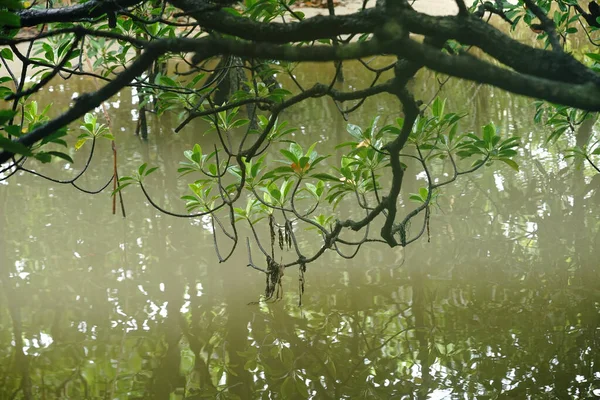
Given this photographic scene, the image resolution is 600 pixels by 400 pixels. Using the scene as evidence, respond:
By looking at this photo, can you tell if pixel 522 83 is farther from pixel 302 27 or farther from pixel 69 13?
pixel 69 13

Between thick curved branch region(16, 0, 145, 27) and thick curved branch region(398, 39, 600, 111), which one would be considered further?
thick curved branch region(16, 0, 145, 27)

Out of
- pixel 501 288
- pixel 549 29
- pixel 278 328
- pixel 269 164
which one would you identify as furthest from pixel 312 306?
pixel 269 164

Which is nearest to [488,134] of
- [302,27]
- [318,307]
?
[318,307]

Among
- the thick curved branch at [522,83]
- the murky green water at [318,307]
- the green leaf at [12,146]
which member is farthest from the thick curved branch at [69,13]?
the murky green water at [318,307]

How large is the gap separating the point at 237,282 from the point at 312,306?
422 mm

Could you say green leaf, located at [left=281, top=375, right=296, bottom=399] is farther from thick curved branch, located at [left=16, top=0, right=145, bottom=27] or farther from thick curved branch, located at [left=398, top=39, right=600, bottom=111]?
thick curved branch, located at [left=398, top=39, right=600, bottom=111]

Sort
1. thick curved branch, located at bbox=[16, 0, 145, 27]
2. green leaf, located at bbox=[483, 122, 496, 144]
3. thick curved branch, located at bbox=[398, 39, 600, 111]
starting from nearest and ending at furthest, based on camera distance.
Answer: thick curved branch, located at bbox=[398, 39, 600, 111] < thick curved branch, located at bbox=[16, 0, 145, 27] < green leaf, located at bbox=[483, 122, 496, 144]

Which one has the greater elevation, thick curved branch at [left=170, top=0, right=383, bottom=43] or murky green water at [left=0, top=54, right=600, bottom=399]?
thick curved branch at [left=170, top=0, right=383, bottom=43]

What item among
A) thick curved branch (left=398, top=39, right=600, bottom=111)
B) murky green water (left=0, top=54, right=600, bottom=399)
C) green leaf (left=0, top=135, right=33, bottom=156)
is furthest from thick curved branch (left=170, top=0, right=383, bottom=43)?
murky green water (left=0, top=54, right=600, bottom=399)

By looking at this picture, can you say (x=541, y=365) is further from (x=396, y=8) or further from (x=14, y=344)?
(x=14, y=344)

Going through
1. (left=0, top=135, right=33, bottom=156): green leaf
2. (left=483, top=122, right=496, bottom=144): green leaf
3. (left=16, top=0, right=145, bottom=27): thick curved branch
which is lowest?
(left=0, top=135, right=33, bottom=156): green leaf

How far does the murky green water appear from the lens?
231 centimetres

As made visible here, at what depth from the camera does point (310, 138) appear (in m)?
5.00

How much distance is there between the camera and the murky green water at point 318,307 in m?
2.31
